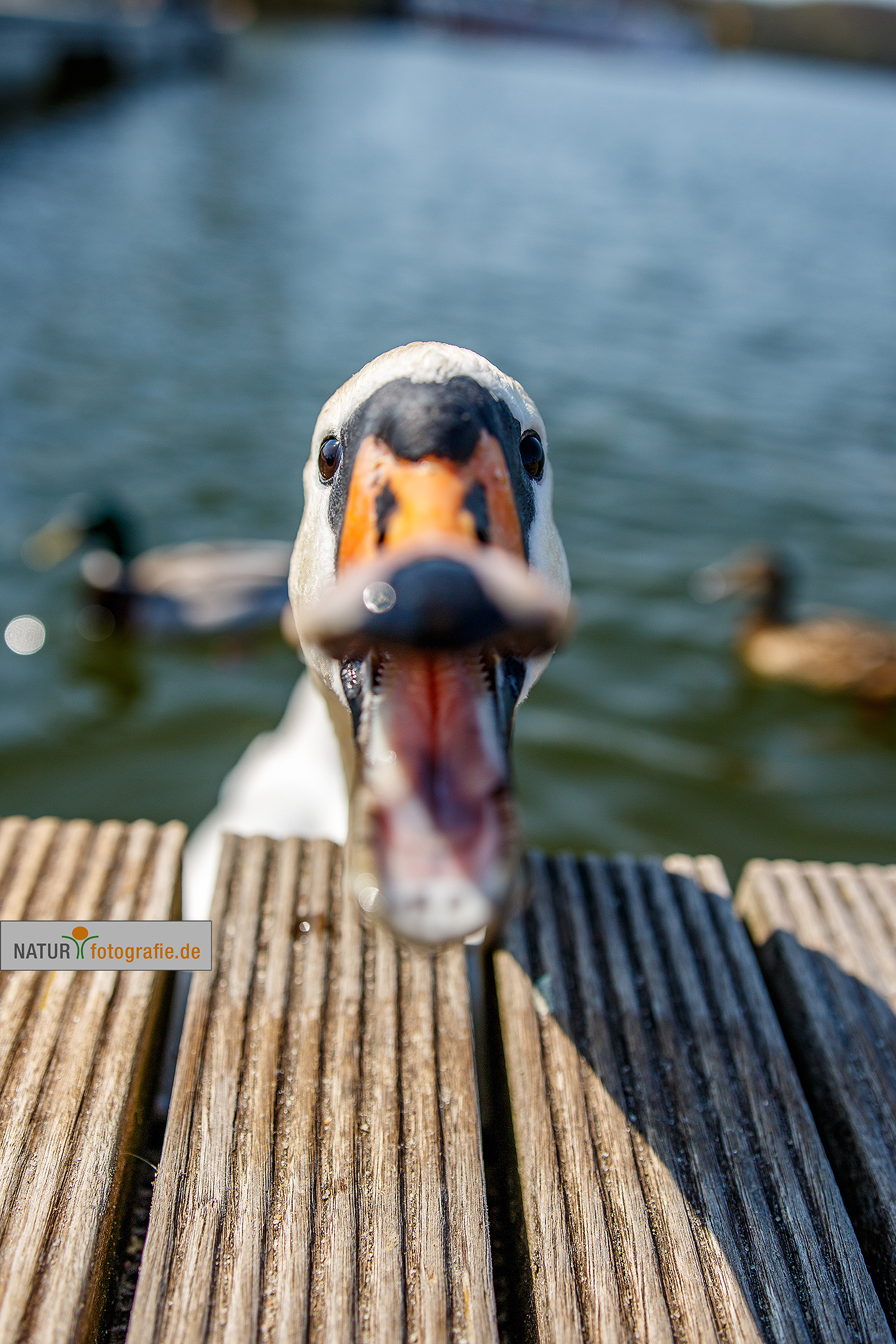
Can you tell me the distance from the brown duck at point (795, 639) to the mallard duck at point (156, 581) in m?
3.63

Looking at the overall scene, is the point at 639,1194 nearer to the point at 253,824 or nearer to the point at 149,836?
the point at 149,836

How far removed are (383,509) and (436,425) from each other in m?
0.17

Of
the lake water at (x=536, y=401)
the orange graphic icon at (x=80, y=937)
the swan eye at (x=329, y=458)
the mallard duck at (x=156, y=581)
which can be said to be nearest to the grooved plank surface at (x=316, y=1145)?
the orange graphic icon at (x=80, y=937)

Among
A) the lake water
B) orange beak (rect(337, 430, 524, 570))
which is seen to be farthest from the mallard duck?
orange beak (rect(337, 430, 524, 570))

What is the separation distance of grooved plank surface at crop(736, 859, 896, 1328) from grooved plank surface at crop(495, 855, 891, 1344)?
0.32ft

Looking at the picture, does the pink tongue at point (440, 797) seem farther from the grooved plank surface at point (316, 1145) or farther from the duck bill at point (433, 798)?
the grooved plank surface at point (316, 1145)

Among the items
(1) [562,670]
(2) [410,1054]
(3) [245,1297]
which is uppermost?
(1) [562,670]

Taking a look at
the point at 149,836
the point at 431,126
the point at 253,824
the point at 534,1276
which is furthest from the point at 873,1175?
the point at 431,126

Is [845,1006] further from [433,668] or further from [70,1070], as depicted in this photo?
[70,1070]

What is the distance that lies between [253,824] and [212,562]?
4.60 metres

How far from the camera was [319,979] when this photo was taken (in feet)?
6.95

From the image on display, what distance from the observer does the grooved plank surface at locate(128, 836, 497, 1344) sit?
1.59 metres

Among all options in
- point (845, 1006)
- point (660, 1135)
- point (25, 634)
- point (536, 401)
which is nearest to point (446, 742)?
point (660, 1135)

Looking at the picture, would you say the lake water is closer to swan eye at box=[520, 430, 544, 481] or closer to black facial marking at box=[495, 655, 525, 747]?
swan eye at box=[520, 430, 544, 481]
